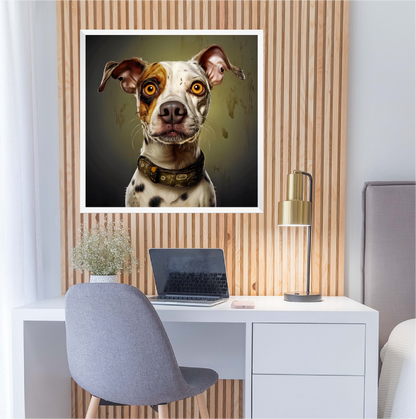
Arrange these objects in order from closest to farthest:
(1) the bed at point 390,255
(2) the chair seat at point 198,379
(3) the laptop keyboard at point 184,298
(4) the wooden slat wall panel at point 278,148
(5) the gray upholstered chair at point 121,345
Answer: (5) the gray upholstered chair at point 121,345 < (2) the chair seat at point 198,379 < (3) the laptop keyboard at point 184,298 < (1) the bed at point 390,255 < (4) the wooden slat wall panel at point 278,148

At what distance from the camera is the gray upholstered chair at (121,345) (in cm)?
139

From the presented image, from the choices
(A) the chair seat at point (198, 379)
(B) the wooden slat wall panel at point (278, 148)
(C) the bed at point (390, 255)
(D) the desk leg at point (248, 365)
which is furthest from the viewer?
(B) the wooden slat wall panel at point (278, 148)

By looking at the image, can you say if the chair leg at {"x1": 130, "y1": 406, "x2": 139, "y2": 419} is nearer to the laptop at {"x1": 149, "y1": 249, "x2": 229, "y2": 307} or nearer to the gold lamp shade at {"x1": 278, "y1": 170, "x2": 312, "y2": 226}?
the laptop at {"x1": 149, "y1": 249, "x2": 229, "y2": 307}

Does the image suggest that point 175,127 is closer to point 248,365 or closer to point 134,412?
point 248,365

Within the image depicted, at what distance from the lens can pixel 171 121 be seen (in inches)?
85.8

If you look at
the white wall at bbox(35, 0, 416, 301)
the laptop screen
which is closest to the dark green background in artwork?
the laptop screen

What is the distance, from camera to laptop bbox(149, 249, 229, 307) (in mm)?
1923

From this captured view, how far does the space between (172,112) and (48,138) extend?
625 mm

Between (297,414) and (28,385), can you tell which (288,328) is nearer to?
(297,414)

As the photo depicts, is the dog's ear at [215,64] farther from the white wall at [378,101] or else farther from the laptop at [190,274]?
the laptop at [190,274]

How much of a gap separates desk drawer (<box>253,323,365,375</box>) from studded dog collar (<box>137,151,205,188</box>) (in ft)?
2.64

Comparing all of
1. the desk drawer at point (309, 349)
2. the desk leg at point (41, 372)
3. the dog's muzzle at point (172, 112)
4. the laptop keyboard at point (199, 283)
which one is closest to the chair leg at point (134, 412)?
the desk leg at point (41, 372)

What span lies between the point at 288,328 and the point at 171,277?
574mm

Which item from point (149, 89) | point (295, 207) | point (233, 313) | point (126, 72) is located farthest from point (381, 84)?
point (233, 313)
